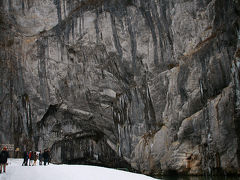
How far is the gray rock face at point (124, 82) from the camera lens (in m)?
20.7

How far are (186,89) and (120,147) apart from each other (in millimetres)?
9623

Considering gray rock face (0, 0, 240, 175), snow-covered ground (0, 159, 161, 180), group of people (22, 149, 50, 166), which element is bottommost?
snow-covered ground (0, 159, 161, 180)

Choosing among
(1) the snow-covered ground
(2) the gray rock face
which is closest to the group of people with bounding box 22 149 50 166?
(1) the snow-covered ground

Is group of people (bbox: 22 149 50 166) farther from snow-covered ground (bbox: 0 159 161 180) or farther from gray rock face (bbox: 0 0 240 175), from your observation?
gray rock face (bbox: 0 0 240 175)

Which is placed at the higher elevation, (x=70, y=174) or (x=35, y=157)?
(x=35, y=157)

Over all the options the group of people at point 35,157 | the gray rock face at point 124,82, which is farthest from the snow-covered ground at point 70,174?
the gray rock face at point 124,82

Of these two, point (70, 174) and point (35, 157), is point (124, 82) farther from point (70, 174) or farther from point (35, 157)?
point (70, 174)

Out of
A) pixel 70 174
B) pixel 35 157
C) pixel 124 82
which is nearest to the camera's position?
pixel 70 174

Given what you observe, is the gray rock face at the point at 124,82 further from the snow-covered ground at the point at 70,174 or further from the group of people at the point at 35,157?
the snow-covered ground at the point at 70,174

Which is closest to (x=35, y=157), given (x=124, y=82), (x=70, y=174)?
(x=70, y=174)

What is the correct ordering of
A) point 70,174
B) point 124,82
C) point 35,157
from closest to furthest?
point 70,174 → point 35,157 → point 124,82

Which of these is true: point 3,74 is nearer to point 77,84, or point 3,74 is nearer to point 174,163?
point 77,84

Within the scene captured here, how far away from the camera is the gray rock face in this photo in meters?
20.7

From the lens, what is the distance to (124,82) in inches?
1129
